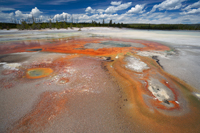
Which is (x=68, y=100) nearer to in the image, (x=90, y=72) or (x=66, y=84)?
(x=66, y=84)

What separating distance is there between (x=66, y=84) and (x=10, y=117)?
2.13m

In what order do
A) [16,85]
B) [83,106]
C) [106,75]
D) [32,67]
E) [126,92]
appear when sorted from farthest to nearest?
[32,67], [106,75], [16,85], [126,92], [83,106]

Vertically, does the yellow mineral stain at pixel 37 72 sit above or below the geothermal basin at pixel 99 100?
above

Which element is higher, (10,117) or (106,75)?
(106,75)

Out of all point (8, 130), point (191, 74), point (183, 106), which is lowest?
point (8, 130)

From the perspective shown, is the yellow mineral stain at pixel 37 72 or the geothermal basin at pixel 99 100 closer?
the geothermal basin at pixel 99 100

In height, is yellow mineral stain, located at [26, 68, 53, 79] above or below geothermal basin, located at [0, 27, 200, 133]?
above

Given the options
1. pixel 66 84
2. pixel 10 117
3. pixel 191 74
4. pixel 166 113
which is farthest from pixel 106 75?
pixel 191 74

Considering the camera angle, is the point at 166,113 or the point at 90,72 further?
the point at 90,72

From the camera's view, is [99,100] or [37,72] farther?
[37,72]

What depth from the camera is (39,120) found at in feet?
9.42

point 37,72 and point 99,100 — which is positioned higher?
point 37,72

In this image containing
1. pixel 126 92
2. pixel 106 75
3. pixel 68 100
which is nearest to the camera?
pixel 68 100

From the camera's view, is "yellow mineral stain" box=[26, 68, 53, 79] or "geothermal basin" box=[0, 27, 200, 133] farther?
"yellow mineral stain" box=[26, 68, 53, 79]
